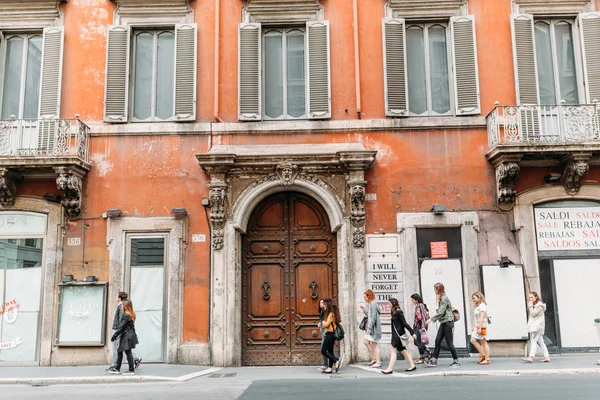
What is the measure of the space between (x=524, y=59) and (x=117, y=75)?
968cm

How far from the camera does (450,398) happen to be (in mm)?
8367

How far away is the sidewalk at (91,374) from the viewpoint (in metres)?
10.8

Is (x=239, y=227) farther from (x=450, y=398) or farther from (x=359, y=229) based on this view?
(x=450, y=398)

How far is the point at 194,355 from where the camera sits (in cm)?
1283

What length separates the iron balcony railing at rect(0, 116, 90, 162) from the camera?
1292 centimetres

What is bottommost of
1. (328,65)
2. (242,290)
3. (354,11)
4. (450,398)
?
(450,398)

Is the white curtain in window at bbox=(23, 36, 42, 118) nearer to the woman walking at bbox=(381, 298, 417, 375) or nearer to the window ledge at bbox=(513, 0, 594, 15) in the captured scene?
the woman walking at bbox=(381, 298, 417, 375)

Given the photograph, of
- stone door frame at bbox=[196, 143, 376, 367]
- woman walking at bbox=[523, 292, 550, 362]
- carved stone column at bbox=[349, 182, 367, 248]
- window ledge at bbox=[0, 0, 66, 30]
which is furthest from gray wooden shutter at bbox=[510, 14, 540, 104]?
window ledge at bbox=[0, 0, 66, 30]

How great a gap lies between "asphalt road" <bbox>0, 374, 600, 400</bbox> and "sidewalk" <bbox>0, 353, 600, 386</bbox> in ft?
1.26

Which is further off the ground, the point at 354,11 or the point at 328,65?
the point at 354,11

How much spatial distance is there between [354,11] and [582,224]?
7276mm

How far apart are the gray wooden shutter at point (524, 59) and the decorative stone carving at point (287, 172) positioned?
5.48m

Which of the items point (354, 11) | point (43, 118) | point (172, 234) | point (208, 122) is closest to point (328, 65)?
point (354, 11)

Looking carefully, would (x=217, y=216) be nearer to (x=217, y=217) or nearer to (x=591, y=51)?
(x=217, y=217)
